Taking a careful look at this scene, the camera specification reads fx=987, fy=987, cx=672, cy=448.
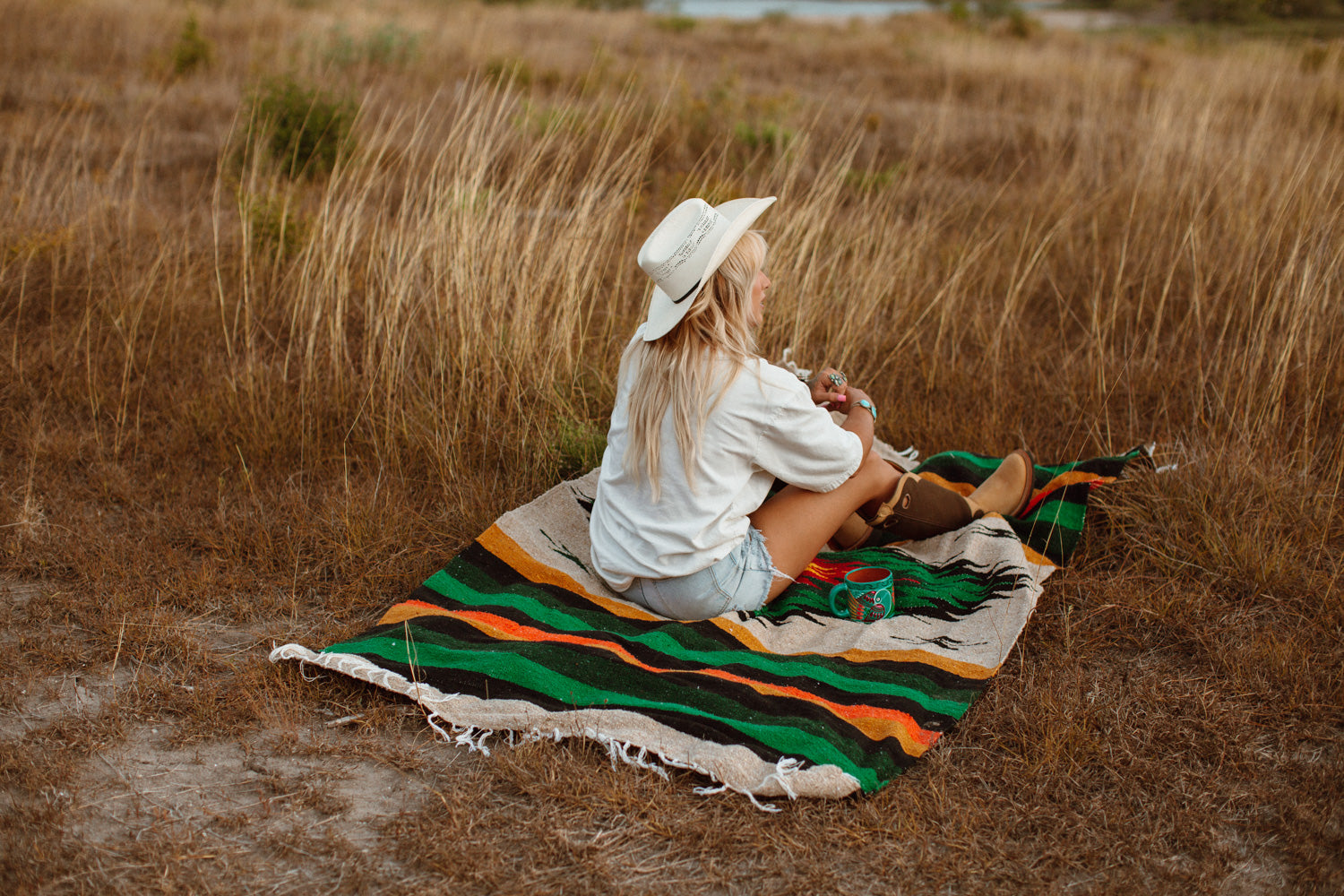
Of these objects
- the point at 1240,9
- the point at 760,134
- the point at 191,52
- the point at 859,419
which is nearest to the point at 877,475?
the point at 859,419

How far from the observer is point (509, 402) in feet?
12.2

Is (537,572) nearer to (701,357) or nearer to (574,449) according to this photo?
(574,449)

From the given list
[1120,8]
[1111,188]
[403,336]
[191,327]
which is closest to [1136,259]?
[1111,188]

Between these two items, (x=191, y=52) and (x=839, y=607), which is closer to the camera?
(x=839, y=607)

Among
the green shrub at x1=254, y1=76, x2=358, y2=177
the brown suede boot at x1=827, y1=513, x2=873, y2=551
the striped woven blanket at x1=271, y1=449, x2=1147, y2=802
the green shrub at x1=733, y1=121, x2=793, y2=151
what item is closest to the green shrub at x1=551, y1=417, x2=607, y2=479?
the striped woven blanket at x1=271, y1=449, x2=1147, y2=802

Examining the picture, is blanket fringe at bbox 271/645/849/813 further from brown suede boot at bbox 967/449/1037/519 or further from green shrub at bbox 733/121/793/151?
green shrub at bbox 733/121/793/151

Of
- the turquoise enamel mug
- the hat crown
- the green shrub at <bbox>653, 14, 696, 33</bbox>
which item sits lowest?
the turquoise enamel mug

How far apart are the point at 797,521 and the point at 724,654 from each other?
1.58ft

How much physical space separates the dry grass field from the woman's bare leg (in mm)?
666

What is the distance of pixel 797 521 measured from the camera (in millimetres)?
2975

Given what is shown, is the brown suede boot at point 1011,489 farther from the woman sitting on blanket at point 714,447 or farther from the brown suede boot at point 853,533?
the woman sitting on blanket at point 714,447

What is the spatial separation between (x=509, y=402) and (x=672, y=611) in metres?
1.21

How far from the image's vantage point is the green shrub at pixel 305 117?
19.3ft

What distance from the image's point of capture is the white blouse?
2.64m
